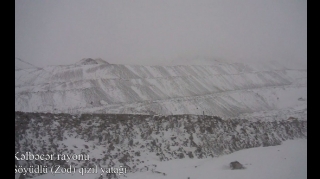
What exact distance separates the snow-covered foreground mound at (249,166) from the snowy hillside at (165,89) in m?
0.70

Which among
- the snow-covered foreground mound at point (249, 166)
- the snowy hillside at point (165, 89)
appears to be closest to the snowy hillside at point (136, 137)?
the snow-covered foreground mound at point (249, 166)

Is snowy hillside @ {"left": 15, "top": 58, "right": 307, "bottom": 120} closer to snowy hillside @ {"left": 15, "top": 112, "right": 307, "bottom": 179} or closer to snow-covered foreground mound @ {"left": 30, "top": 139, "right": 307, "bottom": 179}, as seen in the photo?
snowy hillside @ {"left": 15, "top": 112, "right": 307, "bottom": 179}

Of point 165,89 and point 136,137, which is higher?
point 165,89

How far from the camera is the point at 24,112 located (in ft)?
15.8

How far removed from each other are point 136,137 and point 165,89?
1132mm

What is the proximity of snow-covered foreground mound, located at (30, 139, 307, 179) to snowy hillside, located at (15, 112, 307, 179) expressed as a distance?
0.23 feet

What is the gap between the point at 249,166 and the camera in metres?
4.85

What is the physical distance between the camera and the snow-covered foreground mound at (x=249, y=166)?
4.63 meters

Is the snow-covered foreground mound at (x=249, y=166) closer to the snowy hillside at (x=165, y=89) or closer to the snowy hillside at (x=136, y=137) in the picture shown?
the snowy hillside at (x=136, y=137)

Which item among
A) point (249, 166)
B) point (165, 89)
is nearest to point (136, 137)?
point (165, 89)

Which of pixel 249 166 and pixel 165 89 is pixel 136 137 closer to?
pixel 165 89

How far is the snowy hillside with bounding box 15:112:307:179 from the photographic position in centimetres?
459

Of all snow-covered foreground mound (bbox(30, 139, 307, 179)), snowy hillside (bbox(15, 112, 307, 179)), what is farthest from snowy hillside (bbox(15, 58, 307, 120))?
snow-covered foreground mound (bbox(30, 139, 307, 179))
